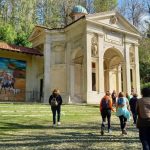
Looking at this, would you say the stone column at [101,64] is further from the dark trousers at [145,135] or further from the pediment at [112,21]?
the dark trousers at [145,135]

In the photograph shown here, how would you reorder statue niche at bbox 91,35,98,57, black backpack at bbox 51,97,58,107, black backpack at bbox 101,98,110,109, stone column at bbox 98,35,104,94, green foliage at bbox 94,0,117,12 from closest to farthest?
1. black backpack at bbox 101,98,110,109
2. black backpack at bbox 51,97,58,107
3. stone column at bbox 98,35,104,94
4. statue niche at bbox 91,35,98,57
5. green foliage at bbox 94,0,117,12

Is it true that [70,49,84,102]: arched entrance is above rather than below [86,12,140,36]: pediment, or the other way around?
below

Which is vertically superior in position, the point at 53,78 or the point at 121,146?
the point at 53,78

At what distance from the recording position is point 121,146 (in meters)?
8.97

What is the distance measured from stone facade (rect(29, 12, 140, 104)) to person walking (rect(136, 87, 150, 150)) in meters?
23.9

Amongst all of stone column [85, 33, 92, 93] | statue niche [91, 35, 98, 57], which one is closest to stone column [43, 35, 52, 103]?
statue niche [91, 35, 98, 57]

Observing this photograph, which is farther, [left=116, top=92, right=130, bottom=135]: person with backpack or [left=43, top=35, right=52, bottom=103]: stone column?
[left=43, top=35, right=52, bottom=103]: stone column

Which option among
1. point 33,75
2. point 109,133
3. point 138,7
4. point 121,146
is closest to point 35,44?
point 33,75

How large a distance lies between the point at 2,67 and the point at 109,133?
78.8 feet

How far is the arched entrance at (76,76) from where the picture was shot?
33.9 m

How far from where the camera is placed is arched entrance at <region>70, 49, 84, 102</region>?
33.9m

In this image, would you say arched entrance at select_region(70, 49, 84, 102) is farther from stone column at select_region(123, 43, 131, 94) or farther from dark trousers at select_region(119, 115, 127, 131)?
dark trousers at select_region(119, 115, 127, 131)

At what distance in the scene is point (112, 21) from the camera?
34656mm

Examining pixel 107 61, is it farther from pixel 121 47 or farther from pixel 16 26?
pixel 16 26
